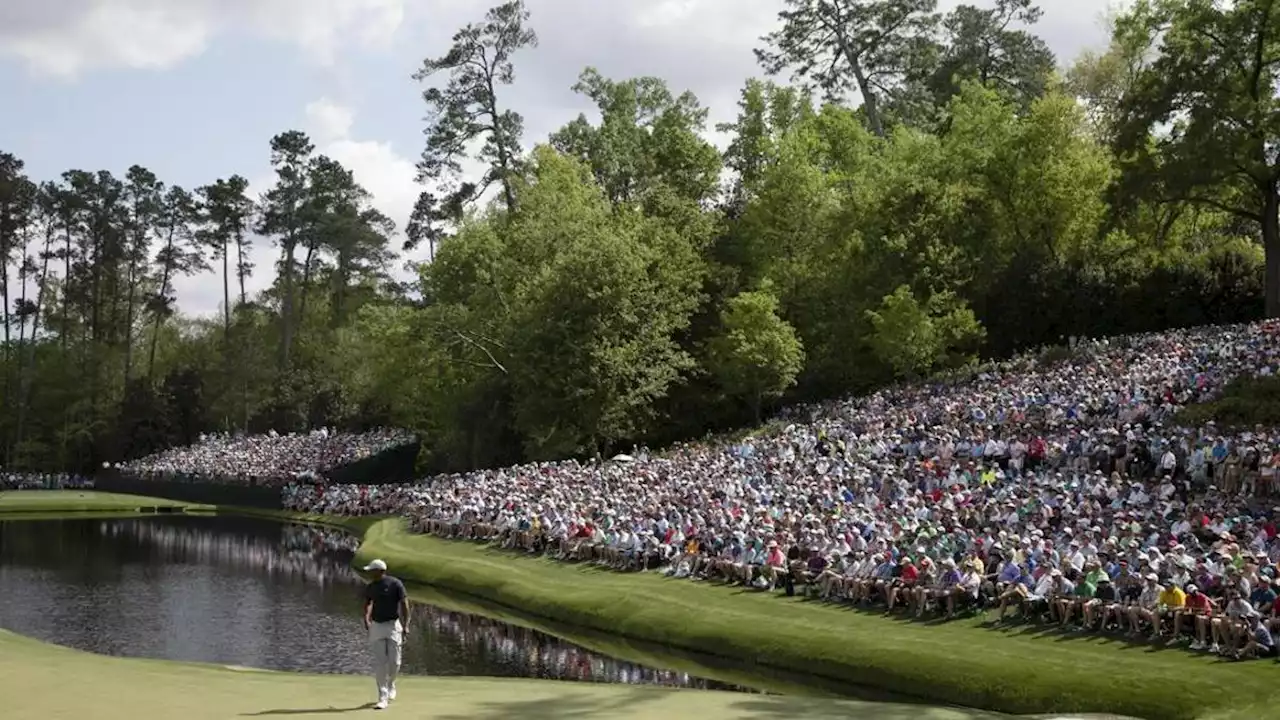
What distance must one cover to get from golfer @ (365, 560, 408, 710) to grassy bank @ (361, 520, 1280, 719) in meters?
10.6

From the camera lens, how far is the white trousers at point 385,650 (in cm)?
1906

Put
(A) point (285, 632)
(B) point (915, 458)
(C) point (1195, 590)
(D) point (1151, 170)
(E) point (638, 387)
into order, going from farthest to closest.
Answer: (E) point (638, 387) → (D) point (1151, 170) → (B) point (915, 458) → (A) point (285, 632) → (C) point (1195, 590)

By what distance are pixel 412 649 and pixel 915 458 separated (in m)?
18.8

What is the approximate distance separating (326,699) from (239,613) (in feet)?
61.1

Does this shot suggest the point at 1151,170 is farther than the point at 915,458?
Yes

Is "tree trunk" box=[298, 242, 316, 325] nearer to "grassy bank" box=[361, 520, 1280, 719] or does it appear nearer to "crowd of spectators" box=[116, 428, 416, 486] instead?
"crowd of spectators" box=[116, 428, 416, 486]

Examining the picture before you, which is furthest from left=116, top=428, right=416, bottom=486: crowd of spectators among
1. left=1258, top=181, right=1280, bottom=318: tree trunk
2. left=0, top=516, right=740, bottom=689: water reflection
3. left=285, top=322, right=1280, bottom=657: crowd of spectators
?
left=1258, top=181, right=1280, bottom=318: tree trunk

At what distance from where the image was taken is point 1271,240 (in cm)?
5844

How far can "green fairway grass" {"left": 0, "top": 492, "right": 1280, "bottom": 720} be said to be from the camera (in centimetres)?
2189

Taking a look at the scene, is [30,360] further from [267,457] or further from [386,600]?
[386,600]

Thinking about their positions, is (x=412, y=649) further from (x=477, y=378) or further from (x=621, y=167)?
(x=621, y=167)

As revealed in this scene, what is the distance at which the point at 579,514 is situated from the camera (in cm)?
4416

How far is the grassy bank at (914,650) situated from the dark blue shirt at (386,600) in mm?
10955

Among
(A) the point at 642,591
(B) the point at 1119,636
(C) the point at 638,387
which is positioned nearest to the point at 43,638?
(A) the point at 642,591
